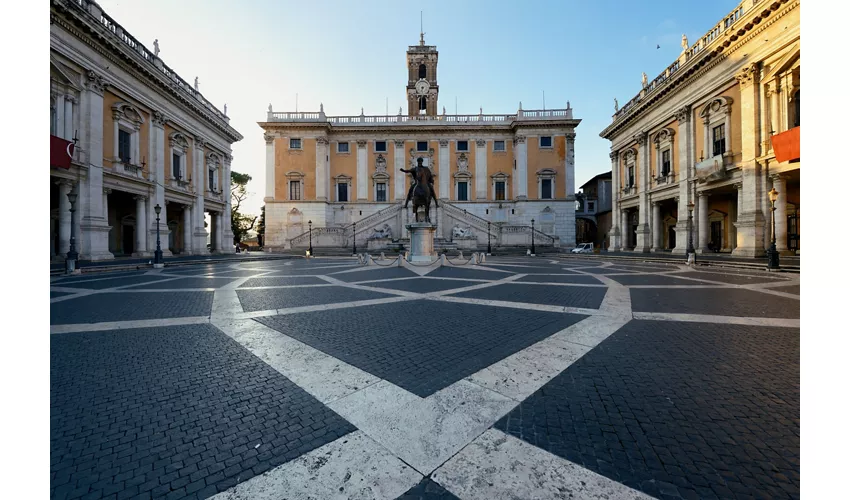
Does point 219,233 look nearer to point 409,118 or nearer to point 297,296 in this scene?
point 409,118

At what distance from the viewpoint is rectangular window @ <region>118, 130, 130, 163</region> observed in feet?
64.0

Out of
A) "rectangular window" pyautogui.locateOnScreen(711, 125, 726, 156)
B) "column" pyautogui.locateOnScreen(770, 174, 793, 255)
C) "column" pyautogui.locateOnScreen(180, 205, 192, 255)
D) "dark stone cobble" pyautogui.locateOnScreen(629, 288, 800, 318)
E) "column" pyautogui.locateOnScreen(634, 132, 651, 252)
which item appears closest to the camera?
"dark stone cobble" pyautogui.locateOnScreen(629, 288, 800, 318)

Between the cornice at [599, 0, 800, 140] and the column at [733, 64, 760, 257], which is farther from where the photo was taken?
the column at [733, 64, 760, 257]

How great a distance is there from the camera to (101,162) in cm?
1756

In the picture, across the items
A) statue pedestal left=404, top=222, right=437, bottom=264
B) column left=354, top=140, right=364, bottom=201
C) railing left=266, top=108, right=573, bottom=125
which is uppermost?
railing left=266, top=108, right=573, bottom=125

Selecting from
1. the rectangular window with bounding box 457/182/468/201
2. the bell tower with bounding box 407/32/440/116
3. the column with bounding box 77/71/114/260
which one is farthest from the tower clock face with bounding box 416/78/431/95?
the column with bounding box 77/71/114/260

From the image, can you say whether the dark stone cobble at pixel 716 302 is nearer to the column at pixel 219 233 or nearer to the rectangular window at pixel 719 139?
the rectangular window at pixel 719 139

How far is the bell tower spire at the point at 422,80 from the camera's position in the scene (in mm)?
47812

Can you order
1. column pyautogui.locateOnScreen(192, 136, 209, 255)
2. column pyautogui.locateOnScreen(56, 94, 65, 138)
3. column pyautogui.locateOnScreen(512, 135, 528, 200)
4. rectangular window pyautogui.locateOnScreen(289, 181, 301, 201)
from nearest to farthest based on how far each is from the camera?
column pyautogui.locateOnScreen(56, 94, 65, 138) < column pyautogui.locateOnScreen(192, 136, 209, 255) < column pyautogui.locateOnScreen(512, 135, 528, 200) < rectangular window pyautogui.locateOnScreen(289, 181, 301, 201)

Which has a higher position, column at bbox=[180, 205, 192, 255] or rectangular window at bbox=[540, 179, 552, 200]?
rectangular window at bbox=[540, 179, 552, 200]

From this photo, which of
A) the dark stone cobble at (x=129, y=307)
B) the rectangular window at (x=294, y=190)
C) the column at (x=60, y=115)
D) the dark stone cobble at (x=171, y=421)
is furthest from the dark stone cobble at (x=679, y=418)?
the rectangular window at (x=294, y=190)

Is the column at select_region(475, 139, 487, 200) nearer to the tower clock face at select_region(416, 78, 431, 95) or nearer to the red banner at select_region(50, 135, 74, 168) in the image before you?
the tower clock face at select_region(416, 78, 431, 95)

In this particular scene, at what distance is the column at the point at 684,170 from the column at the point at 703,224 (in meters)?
0.70

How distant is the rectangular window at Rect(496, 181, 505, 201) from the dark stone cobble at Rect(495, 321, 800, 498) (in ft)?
115
